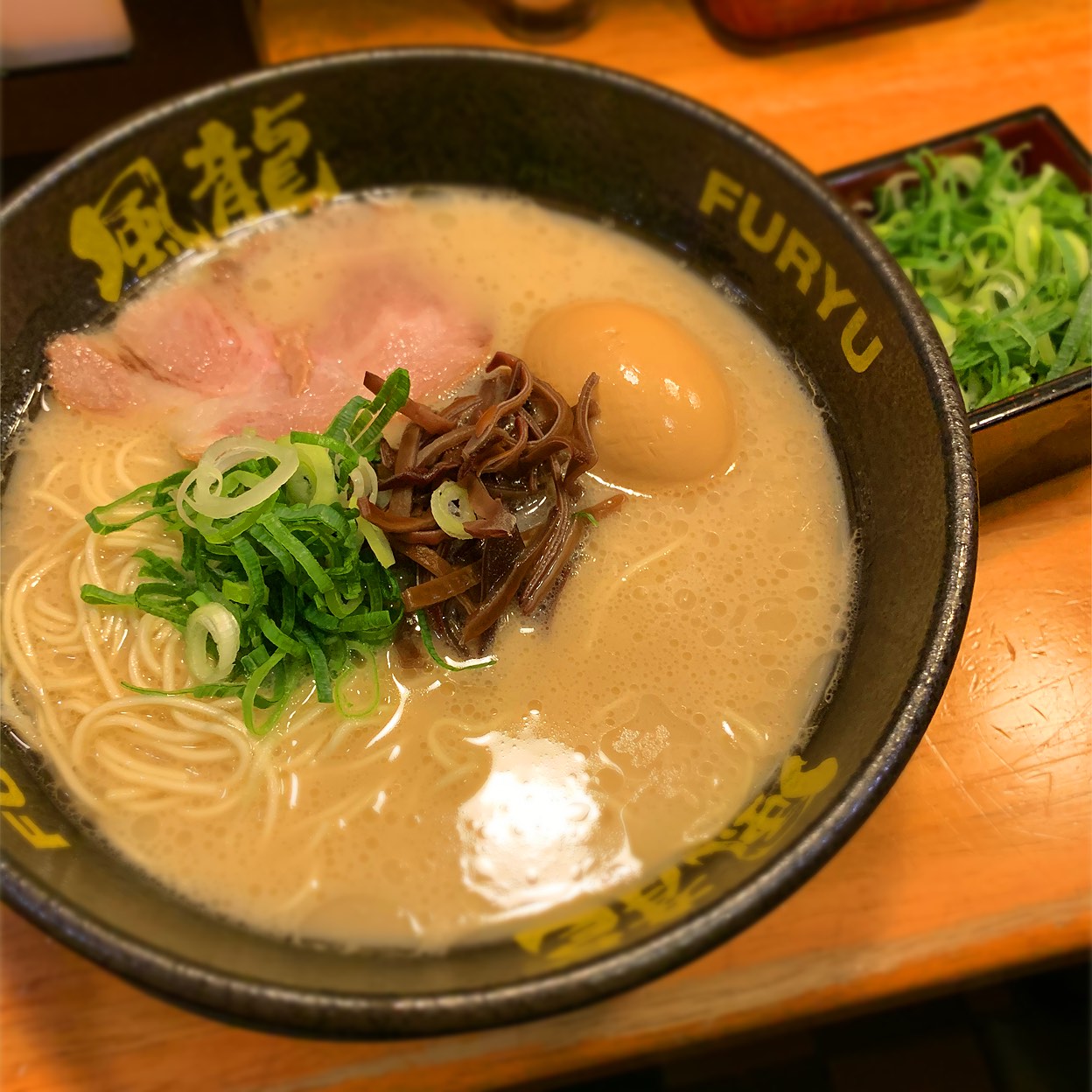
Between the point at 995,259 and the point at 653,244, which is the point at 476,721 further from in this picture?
the point at 995,259

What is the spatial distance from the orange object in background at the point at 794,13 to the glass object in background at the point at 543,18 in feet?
1.20

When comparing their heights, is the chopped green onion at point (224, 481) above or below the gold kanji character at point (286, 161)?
below

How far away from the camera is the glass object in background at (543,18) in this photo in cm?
252

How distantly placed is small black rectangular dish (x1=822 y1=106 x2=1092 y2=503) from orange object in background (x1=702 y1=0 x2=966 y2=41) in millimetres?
616

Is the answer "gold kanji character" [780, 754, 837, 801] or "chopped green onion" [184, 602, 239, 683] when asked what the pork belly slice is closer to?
"chopped green onion" [184, 602, 239, 683]

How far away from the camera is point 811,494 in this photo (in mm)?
1732

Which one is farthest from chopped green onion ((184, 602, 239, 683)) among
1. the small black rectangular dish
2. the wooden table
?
the small black rectangular dish

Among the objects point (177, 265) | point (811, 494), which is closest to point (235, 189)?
point (177, 265)

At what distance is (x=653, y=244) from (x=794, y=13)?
993 millimetres

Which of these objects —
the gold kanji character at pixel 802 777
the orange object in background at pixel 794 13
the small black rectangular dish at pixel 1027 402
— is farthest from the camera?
the orange object in background at pixel 794 13

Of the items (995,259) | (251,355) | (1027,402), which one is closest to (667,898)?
(1027,402)

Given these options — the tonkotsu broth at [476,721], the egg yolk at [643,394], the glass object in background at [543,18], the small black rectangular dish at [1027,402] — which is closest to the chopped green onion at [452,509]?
the tonkotsu broth at [476,721]

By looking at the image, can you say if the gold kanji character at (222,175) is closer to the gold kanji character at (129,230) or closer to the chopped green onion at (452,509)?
the gold kanji character at (129,230)

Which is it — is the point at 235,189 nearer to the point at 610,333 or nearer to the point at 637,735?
the point at 610,333
